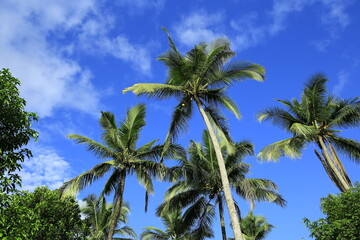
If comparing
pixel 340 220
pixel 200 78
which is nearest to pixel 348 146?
pixel 340 220

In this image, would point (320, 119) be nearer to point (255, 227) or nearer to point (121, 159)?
point (121, 159)

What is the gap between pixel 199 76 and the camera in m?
14.2

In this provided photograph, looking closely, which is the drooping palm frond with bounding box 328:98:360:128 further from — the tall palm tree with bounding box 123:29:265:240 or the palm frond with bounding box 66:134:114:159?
the palm frond with bounding box 66:134:114:159

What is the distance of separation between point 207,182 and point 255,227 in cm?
1661

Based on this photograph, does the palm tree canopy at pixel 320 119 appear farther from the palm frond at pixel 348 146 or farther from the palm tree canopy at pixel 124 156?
the palm tree canopy at pixel 124 156

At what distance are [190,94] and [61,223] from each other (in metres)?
9.74

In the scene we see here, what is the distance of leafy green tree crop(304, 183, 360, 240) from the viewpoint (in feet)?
36.9

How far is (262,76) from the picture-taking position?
14258 mm

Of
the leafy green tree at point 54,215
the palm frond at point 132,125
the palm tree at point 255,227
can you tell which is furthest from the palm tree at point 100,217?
the palm tree at point 255,227

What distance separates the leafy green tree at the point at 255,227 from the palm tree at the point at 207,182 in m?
14.1

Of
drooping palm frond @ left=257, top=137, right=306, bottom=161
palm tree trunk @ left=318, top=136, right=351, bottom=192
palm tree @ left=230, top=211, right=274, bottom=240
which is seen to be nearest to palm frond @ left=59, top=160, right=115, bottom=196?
drooping palm frond @ left=257, top=137, right=306, bottom=161

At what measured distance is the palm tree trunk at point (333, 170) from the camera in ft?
52.9

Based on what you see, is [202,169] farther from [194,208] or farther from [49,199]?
[49,199]

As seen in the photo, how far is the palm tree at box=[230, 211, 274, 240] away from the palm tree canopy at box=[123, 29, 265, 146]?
2102 centimetres
